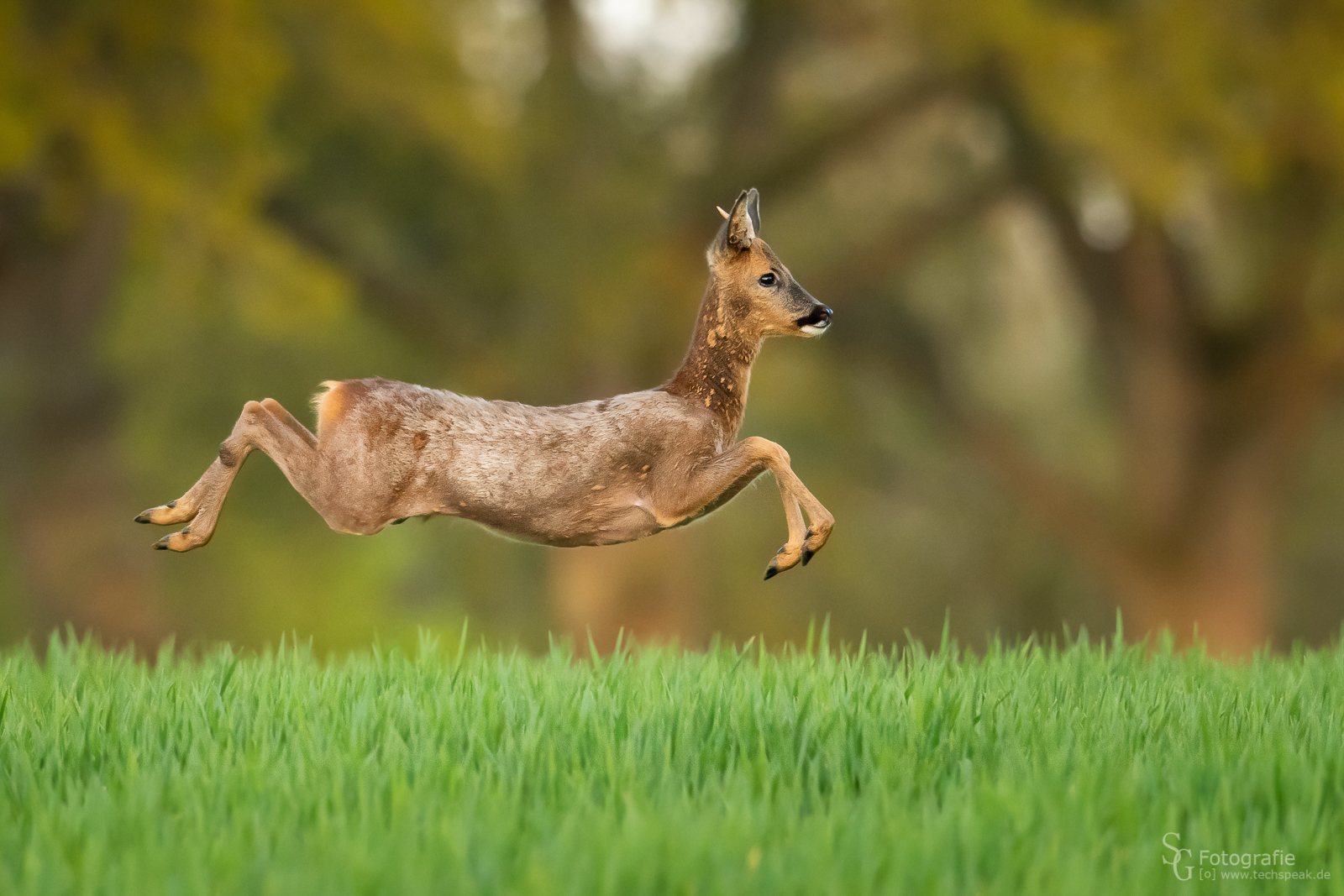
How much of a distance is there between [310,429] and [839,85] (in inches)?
570

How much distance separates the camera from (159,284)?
15336mm

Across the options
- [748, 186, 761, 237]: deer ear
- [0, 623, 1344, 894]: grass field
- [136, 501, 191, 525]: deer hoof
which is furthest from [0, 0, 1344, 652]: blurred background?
[748, 186, 761, 237]: deer ear

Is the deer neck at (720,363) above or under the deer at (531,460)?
above

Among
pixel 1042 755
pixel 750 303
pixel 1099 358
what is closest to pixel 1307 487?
pixel 1099 358

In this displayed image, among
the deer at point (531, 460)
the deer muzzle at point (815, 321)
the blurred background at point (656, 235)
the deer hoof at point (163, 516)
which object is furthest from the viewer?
the blurred background at point (656, 235)

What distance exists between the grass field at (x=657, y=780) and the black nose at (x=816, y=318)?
133cm

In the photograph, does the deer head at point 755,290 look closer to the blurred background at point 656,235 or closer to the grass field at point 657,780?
the grass field at point 657,780

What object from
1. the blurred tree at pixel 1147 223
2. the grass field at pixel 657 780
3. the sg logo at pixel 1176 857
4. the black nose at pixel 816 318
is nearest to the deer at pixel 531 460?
the black nose at pixel 816 318

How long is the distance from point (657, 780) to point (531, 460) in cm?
147

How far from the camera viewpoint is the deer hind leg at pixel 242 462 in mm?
3281

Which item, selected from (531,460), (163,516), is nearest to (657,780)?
(531,460)

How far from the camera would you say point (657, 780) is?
13.7 feet

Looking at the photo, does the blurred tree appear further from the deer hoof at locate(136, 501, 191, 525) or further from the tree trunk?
the deer hoof at locate(136, 501, 191, 525)

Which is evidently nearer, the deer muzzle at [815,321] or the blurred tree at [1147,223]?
the deer muzzle at [815,321]
